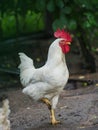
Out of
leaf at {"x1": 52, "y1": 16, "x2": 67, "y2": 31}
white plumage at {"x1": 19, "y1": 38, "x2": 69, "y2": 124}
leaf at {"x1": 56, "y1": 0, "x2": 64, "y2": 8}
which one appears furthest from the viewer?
leaf at {"x1": 56, "y1": 0, "x2": 64, "y2": 8}

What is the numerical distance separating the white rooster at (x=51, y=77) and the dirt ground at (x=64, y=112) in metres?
0.31

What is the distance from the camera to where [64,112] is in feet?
27.4

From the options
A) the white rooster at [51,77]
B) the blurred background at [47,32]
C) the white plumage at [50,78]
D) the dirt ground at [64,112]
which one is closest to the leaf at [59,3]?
the blurred background at [47,32]

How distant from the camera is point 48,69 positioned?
7398 mm

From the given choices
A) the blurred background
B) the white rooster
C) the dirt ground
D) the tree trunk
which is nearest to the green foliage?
the blurred background

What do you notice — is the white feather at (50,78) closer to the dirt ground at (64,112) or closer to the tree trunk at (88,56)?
the dirt ground at (64,112)

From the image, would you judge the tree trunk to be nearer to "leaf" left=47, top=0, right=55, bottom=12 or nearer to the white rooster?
"leaf" left=47, top=0, right=55, bottom=12

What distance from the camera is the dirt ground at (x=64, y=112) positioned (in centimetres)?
756

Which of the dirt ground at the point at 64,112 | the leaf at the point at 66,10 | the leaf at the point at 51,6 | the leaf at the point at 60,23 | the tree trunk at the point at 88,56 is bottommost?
the dirt ground at the point at 64,112

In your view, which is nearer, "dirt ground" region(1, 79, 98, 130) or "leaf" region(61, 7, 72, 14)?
"dirt ground" region(1, 79, 98, 130)

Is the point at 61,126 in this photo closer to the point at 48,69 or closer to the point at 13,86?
the point at 48,69

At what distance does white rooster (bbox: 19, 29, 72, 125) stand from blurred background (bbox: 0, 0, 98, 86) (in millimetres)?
1828

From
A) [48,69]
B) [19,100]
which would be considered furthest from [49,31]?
[48,69]

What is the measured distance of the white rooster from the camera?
24.0 feet
